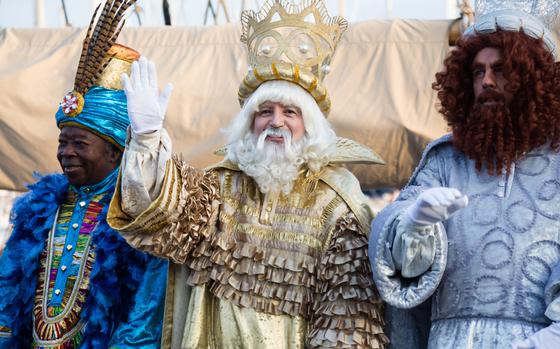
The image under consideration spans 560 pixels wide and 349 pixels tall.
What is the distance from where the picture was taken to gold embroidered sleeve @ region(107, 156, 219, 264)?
4031 mm

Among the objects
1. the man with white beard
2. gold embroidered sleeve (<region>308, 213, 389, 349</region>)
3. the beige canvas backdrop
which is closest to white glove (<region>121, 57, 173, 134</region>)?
the man with white beard

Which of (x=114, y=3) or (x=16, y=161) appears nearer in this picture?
(x=114, y=3)

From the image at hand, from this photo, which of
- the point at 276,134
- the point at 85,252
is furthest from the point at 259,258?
the point at 85,252

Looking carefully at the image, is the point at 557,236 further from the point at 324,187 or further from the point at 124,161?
the point at 124,161

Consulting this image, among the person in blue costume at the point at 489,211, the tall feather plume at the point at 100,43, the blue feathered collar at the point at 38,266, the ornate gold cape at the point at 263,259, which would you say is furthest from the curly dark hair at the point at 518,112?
the tall feather plume at the point at 100,43

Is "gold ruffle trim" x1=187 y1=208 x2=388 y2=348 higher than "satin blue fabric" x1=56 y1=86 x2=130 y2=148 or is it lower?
lower

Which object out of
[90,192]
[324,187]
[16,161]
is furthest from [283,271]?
[16,161]

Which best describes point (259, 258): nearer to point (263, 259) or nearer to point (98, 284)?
point (263, 259)

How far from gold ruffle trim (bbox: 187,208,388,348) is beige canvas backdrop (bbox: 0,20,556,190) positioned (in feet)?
5.00

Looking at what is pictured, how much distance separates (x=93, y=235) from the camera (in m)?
4.56

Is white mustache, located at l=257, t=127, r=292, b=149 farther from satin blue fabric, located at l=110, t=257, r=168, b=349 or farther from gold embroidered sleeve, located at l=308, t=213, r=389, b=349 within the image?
satin blue fabric, located at l=110, t=257, r=168, b=349

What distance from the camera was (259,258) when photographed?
4.23 meters

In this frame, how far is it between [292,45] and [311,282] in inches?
42.4

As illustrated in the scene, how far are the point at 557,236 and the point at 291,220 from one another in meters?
1.10
